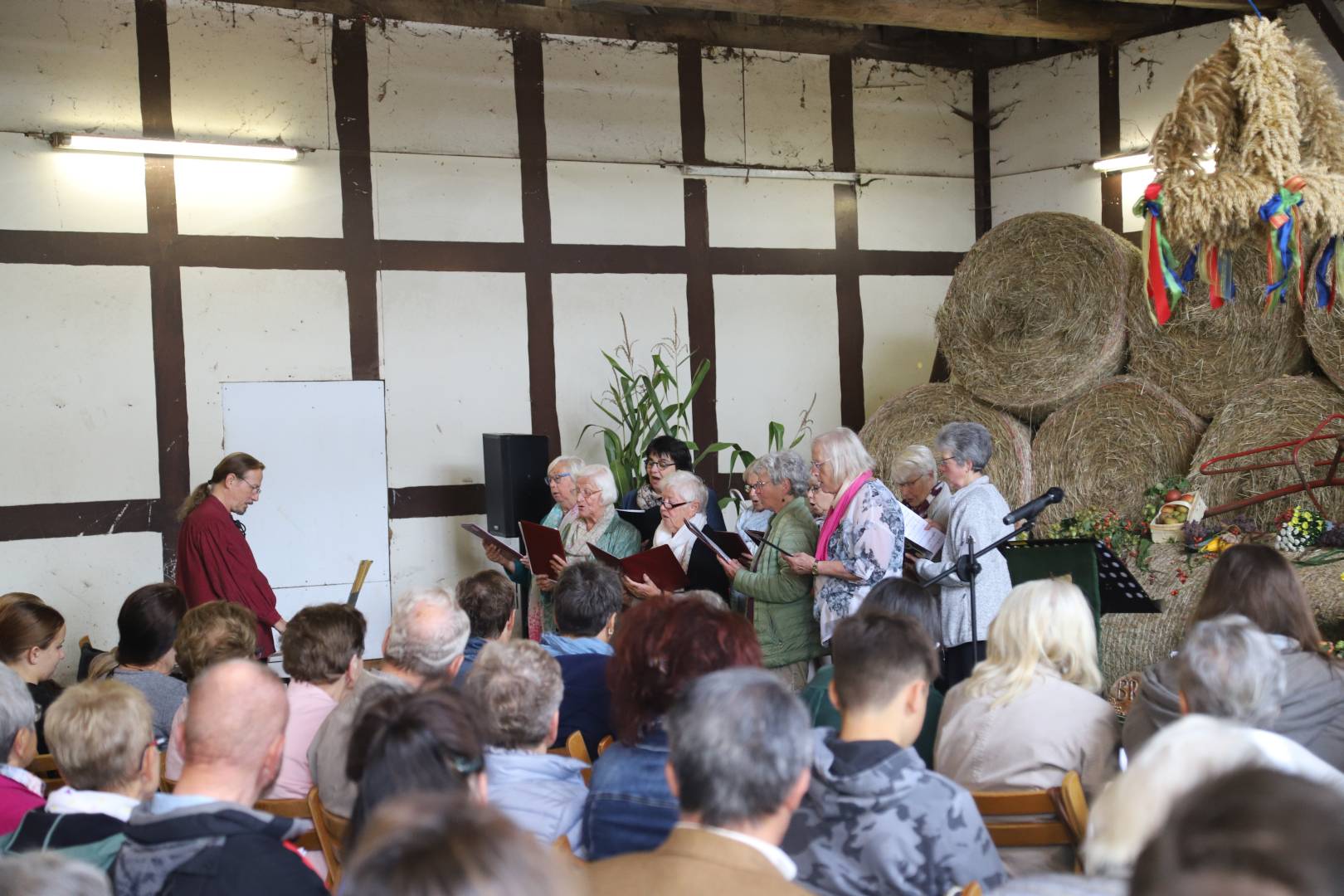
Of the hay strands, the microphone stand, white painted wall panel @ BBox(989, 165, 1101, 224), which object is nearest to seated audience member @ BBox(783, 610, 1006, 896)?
the microphone stand

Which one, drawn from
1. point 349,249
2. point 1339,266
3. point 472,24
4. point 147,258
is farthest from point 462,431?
point 1339,266

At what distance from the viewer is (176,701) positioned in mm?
3365

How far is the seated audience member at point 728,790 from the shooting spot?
1557mm

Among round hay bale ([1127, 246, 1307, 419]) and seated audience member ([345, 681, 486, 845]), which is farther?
round hay bale ([1127, 246, 1307, 419])

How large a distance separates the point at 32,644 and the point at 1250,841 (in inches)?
134

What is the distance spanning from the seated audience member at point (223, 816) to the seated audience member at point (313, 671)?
0.82 metres

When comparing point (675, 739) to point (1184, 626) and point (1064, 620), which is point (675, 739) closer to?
point (1064, 620)

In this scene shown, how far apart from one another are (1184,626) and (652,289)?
364 cm

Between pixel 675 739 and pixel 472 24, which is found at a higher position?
pixel 472 24

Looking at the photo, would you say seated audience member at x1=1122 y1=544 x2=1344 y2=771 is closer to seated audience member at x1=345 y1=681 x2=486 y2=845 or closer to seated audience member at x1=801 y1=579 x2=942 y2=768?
seated audience member at x1=801 y1=579 x2=942 y2=768

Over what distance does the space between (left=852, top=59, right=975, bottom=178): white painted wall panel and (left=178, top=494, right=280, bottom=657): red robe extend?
4542 mm

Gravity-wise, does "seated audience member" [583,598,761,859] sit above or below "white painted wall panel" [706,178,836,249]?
below

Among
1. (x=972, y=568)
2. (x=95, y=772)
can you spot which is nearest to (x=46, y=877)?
(x=95, y=772)

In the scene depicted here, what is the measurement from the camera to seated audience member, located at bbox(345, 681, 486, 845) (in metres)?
1.76
